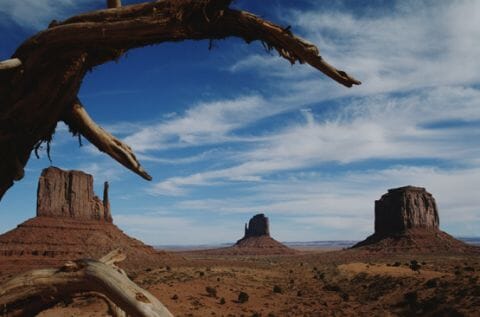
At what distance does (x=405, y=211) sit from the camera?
11700cm

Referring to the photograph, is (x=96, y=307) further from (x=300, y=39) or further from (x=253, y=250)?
(x=253, y=250)

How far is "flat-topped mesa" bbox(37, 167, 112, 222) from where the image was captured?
A: 87750 mm

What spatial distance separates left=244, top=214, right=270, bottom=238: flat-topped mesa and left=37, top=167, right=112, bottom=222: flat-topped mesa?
87.4 m

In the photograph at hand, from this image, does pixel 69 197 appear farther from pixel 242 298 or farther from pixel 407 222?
pixel 407 222

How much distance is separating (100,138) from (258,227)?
582 ft

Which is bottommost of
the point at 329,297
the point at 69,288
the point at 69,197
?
the point at 329,297

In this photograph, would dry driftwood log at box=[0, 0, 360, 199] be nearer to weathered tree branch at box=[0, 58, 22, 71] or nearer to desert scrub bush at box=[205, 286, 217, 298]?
weathered tree branch at box=[0, 58, 22, 71]

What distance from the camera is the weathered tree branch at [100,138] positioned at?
12.2ft

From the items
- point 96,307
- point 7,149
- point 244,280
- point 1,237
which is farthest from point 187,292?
point 1,237

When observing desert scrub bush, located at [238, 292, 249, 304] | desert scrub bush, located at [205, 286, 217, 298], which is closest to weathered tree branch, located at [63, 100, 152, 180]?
desert scrub bush, located at [238, 292, 249, 304]

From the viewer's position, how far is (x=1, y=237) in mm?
73562

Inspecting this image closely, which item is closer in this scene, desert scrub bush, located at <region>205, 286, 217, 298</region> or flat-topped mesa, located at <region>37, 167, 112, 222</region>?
desert scrub bush, located at <region>205, 286, 217, 298</region>

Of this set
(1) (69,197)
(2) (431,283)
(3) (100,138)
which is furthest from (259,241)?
(3) (100,138)

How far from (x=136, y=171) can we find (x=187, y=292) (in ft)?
91.1
